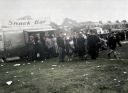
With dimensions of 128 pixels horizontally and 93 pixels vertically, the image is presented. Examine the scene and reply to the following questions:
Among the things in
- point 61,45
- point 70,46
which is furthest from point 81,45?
point 70,46

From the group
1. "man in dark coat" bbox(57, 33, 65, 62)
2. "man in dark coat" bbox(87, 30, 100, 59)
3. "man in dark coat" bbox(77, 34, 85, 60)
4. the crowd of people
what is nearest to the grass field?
"man in dark coat" bbox(87, 30, 100, 59)

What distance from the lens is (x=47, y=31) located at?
2488cm

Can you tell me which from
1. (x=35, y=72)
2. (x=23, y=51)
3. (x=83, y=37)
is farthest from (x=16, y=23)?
(x=35, y=72)

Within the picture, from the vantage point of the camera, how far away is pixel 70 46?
73.6 feet

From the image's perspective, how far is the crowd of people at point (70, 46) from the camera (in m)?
20.0

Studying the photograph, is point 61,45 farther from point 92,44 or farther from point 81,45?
point 92,44

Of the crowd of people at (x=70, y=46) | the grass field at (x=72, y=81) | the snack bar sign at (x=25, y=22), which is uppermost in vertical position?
the snack bar sign at (x=25, y=22)

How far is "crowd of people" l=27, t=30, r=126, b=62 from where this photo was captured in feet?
65.8

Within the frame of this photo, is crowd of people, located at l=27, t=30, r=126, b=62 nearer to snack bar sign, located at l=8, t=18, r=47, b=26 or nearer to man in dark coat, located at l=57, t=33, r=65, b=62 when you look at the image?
man in dark coat, located at l=57, t=33, r=65, b=62

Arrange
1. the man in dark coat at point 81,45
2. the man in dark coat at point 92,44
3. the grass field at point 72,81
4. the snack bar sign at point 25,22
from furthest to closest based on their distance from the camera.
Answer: the snack bar sign at point 25,22 → the man in dark coat at point 81,45 → the man in dark coat at point 92,44 → the grass field at point 72,81

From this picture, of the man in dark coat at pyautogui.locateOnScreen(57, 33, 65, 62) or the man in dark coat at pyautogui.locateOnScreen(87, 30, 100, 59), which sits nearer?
the man in dark coat at pyautogui.locateOnScreen(87, 30, 100, 59)

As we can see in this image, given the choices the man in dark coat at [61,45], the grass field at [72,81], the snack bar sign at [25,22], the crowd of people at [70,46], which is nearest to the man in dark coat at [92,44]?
the crowd of people at [70,46]

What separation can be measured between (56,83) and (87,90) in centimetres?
202

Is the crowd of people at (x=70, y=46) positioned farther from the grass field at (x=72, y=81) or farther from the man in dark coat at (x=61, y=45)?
the grass field at (x=72, y=81)
